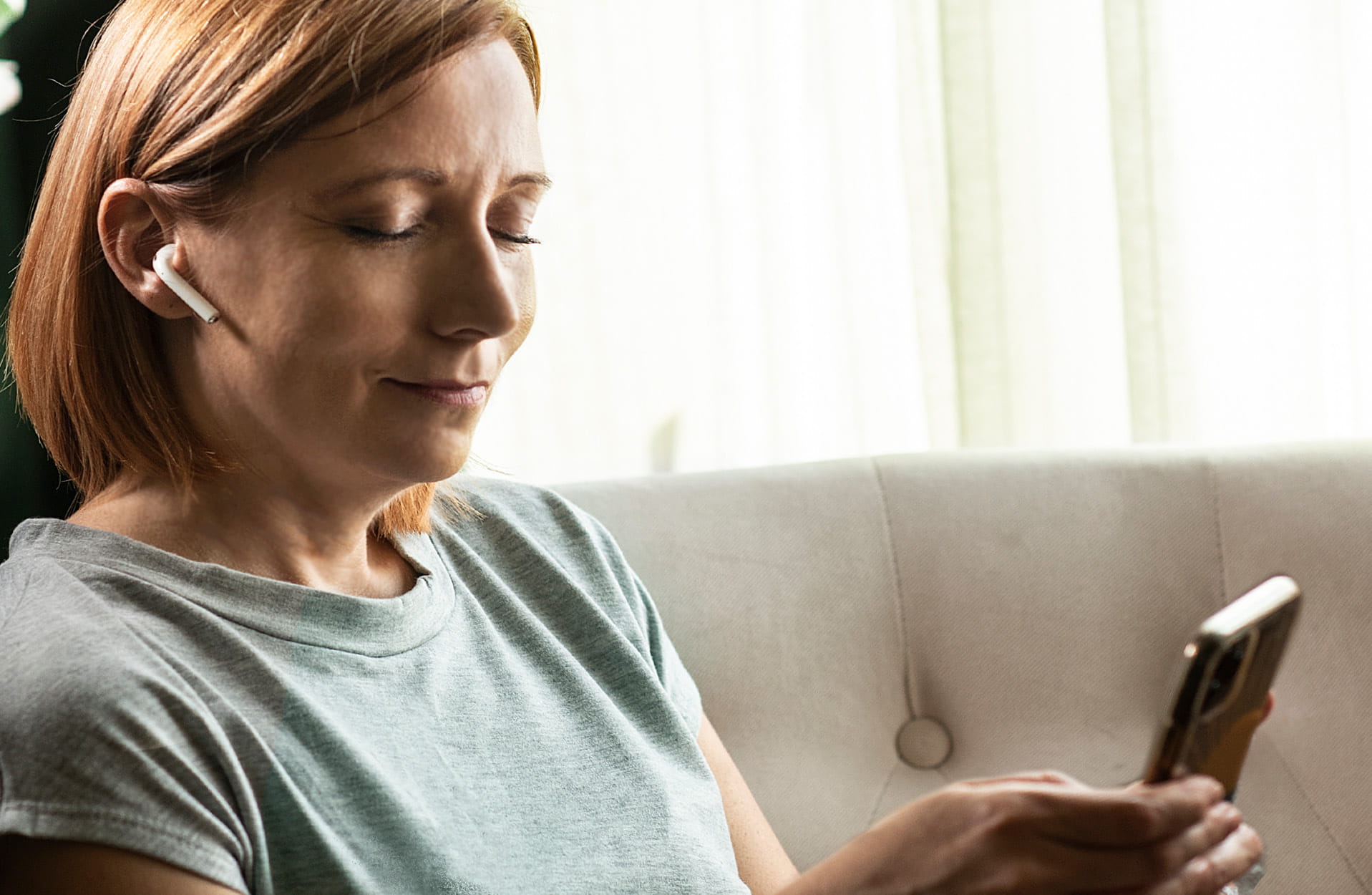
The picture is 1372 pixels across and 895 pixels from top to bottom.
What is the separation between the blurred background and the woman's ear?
71cm

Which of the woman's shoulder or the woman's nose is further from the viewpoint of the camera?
the woman's shoulder

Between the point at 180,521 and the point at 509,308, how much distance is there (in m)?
0.22

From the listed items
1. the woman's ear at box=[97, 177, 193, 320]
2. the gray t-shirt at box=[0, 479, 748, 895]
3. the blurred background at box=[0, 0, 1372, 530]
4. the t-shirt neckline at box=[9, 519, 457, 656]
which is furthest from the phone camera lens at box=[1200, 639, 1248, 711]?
the blurred background at box=[0, 0, 1372, 530]

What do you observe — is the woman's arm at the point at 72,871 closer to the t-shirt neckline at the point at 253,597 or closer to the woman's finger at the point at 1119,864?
the t-shirt neckline at the point at 253,597

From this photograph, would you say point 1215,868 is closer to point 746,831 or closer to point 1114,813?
point 1114,813

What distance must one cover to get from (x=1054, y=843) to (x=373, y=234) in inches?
17.5

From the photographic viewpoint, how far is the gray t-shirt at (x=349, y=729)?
1.84 ft

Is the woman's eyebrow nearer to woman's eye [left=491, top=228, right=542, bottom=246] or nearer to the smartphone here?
woman's eye [left=491, top=228, right=542, bottom=246]

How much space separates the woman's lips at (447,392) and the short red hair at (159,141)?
118mm

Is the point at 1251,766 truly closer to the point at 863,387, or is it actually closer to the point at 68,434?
the point at 863,387

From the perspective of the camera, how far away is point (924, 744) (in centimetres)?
102

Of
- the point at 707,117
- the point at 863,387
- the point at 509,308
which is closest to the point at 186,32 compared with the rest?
the point at 509,308

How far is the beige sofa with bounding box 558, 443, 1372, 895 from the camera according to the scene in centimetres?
95

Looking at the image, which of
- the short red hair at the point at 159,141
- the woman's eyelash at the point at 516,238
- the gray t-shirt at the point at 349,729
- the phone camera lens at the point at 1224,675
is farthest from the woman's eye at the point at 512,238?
the phone camera lens at the point at 1224,675
